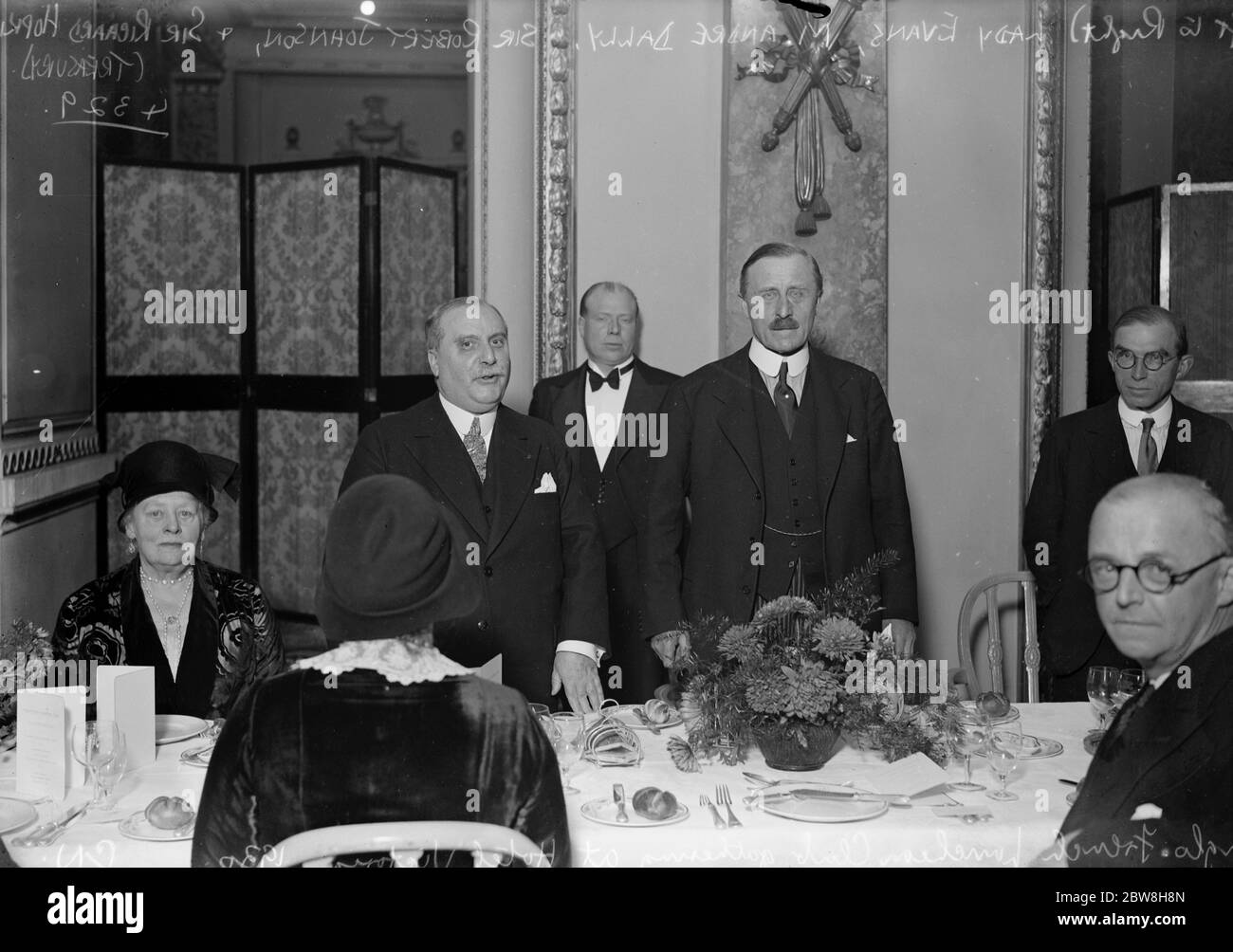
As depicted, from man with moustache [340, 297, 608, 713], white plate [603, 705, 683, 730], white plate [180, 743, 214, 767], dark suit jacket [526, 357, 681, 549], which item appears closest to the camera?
white plate [180, 743, 214, 767]

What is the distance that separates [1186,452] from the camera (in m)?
3.42

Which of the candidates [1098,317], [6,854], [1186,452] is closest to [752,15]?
[1098,317]

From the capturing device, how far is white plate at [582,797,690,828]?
2.04 meters

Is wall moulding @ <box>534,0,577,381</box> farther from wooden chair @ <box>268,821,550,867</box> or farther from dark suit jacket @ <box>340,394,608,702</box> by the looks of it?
wooden chair @ <box>268,821,550,867</box>

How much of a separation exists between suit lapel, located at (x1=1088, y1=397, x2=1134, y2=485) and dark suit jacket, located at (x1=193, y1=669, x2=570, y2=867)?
2305mm

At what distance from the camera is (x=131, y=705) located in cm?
227

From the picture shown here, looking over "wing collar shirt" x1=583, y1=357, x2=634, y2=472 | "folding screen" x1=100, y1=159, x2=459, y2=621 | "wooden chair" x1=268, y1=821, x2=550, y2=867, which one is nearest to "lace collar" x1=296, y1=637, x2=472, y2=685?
"wooden chair" x1=268, y1=821, x2=550, y2=867

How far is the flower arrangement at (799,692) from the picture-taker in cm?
220

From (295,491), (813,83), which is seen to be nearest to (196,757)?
(813,83)

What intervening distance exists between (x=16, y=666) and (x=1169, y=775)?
200cm

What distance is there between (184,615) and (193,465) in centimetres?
34
